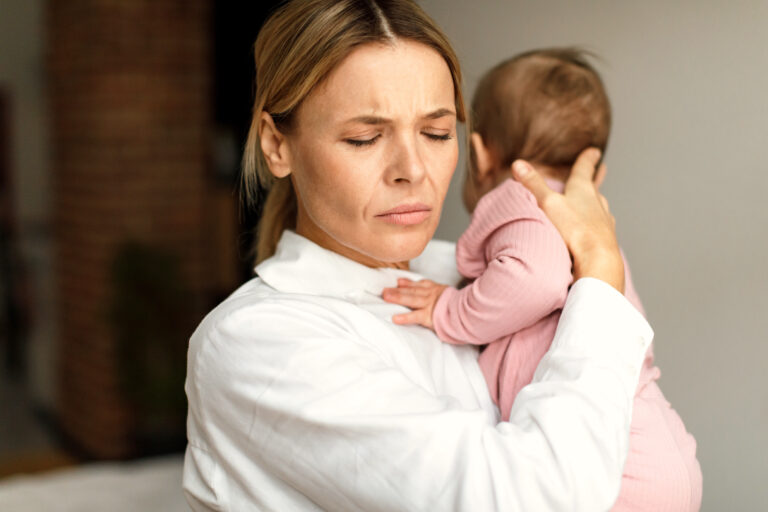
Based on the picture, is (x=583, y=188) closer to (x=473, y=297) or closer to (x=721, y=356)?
(x=473, y=297)

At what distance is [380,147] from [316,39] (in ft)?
0.61

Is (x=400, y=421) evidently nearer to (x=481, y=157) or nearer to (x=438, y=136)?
(x=438, y=136)

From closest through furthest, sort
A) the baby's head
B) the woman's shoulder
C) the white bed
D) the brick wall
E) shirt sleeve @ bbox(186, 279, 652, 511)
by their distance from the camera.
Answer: shirt sleeve @ bbox(186, 279, 652, 511)
the woman's shoulder
the baby's head
the white bed
the brick wall

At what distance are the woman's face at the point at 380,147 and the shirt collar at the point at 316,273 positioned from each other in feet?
0.24

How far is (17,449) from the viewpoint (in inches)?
193

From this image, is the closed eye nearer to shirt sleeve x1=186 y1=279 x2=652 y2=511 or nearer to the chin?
the chin

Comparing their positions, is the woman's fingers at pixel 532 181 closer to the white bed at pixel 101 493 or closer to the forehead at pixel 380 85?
the forehead at pixel 380 85

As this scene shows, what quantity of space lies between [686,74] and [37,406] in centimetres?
536

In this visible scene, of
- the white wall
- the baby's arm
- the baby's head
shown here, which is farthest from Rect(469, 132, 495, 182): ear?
the baby's arm

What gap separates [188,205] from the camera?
4383 mm

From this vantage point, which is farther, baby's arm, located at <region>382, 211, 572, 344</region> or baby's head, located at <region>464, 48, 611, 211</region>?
baby's head, located at <region>464, 48, 611, 211</region>

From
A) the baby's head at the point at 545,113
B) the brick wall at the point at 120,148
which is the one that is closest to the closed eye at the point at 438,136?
the baby's head at the point at 545,113

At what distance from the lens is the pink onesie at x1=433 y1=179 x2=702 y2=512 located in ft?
3.98

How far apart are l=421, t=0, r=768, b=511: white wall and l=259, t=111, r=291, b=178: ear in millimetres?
618
